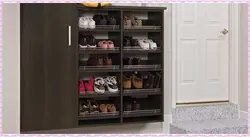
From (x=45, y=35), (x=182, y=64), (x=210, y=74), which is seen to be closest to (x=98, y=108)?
(x=45, y=35)

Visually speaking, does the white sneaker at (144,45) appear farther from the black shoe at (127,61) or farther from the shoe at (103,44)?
the shoe at (103,44)

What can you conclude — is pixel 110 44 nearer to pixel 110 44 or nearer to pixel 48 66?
pixel 110 44

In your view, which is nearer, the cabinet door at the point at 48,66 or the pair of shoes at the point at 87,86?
the cabinet door at the point at 48,66

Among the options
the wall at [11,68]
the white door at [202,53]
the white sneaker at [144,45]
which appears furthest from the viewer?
the white door at [202,53]

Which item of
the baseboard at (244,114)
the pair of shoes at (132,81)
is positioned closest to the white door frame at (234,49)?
the baseboard at (244,114)

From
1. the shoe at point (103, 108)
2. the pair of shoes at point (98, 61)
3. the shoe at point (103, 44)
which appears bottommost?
the shoe at point (103, 108)

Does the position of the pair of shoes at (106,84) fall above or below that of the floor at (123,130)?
above

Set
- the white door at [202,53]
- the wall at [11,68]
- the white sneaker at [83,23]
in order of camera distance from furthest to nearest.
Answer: the white door at [202,53] → the white sneaker at [83,23] → the wall at [11,68]

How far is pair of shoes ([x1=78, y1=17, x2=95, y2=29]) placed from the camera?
385cm

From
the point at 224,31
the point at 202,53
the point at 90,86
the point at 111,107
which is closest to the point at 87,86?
the point at 90,86

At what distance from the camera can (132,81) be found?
13.5 feet

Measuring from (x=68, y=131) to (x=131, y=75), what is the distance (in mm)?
914

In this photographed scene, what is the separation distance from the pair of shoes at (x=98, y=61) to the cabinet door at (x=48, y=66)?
8.6 inches

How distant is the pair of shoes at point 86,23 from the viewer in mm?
3854
